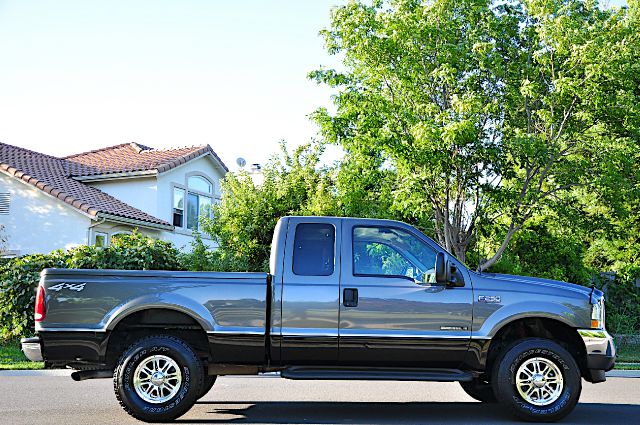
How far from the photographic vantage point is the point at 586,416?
9.13 metres

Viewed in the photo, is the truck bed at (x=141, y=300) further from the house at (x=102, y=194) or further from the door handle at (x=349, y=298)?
the house at (x=102, y=194)

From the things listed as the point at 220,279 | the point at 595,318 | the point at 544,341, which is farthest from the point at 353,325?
the point at 595,318

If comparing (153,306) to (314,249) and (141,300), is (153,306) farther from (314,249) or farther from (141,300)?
(314,249)

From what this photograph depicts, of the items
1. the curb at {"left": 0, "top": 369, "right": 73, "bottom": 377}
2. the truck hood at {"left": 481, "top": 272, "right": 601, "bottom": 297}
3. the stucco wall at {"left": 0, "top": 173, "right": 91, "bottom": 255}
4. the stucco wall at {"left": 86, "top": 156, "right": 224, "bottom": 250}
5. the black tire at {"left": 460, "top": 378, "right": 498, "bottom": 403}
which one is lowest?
the curb at {"left": 0, "top": 369, "right": 73, "bottom": 377}

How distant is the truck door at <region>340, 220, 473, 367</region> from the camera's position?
852 cm

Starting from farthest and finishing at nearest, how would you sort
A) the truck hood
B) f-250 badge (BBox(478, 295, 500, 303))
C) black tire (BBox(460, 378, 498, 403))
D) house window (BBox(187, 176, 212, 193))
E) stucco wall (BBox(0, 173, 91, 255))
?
house window (BBox(187, 176, 212, 193)) → stucco wall (BBox(0, 173, 91, 255)) → black tire (BBox(460, 378, 498, 403)) → the truck hood → f-250 badge (BBox(478, 295, 500, 303))

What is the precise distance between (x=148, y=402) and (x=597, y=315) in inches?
196

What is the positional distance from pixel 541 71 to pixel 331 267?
389 inches

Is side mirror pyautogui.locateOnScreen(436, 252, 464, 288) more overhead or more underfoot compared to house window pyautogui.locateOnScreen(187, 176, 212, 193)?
more underfoot

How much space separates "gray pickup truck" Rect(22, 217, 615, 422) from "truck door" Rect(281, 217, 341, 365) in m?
0.01

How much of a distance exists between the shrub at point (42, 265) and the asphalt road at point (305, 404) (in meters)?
4.19

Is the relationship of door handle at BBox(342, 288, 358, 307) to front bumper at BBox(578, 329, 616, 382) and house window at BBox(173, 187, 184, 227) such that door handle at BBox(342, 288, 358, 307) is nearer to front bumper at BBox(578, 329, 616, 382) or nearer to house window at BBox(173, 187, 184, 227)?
front bumper at BBox(578, 329, 616, 382)

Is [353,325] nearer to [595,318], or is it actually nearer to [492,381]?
[492,381]

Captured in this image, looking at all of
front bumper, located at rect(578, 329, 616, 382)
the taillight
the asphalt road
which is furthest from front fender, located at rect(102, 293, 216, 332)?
front bumper, located at rect(578, 329, 616, 382)
